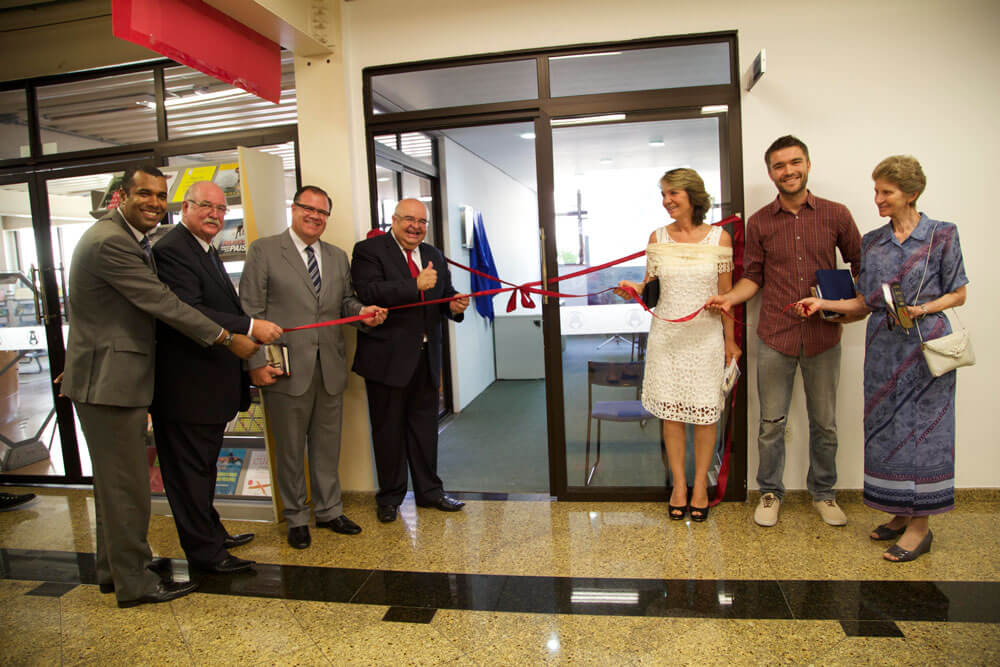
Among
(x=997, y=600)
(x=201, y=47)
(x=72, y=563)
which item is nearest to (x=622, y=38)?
(x=201, y=47)

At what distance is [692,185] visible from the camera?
288 cm

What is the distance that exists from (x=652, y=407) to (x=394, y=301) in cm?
145

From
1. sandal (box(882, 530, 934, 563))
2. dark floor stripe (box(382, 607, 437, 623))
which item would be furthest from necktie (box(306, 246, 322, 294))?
sandal (box(882, 530, 934, 563))

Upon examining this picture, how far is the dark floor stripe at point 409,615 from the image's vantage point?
7.66 ft

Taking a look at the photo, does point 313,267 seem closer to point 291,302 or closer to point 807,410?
point 291,302

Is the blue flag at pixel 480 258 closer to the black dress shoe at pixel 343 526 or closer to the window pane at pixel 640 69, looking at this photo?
the window pane at pixel 640 69

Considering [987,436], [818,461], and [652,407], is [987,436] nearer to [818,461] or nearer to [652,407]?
[818,461]

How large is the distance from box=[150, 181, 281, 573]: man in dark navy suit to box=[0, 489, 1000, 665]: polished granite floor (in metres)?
0.25

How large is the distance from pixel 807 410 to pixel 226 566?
3.00 meters

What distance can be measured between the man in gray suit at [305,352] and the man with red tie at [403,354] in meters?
0.13

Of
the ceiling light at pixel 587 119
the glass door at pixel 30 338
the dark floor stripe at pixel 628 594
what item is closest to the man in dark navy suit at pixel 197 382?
the dark floor stripe at pixel 628 594

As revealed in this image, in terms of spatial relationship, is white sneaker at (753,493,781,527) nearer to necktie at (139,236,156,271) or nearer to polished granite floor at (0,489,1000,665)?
polished granite floor at (0,489,1000,665)

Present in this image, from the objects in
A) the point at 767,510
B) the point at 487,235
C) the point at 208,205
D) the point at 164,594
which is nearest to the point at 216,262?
the point at 208,205

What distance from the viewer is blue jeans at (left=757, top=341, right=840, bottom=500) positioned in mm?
2963
